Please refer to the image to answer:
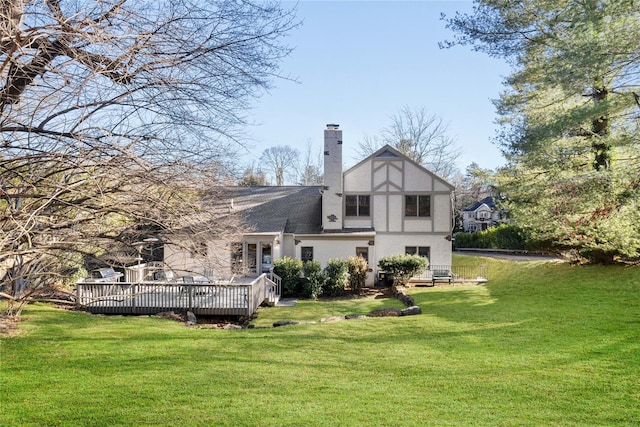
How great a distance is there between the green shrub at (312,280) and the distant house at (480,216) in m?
39.0

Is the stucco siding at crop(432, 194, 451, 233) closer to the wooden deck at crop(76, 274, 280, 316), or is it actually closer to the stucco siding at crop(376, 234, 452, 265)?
the stucco siding at crop(376, 234, 452, 265)

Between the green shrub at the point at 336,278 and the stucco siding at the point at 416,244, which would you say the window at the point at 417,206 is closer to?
the stucco siding at the point at 416,244

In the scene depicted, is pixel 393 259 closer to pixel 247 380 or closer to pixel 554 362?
pixel 554 362

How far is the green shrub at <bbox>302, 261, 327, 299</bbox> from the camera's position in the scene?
17.1 metres

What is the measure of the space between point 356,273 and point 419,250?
15.1 ft

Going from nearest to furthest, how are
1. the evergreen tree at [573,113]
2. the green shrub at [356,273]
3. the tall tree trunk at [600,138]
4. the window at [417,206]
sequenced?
the evergreen tree at [573,113]
the tall tree trunk at [600,138]
the green shrub at [356,273]
the window at [417,206]

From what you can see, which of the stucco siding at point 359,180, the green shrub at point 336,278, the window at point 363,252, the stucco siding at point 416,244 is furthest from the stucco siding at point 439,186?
the green shrub at point 336,278

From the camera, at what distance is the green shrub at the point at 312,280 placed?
17125 millimetres

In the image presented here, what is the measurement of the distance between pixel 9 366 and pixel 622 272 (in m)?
19.0

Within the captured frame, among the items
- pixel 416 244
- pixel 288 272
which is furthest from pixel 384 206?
pixel 288 272

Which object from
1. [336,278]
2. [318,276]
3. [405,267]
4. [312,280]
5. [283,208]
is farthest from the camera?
[283,208]

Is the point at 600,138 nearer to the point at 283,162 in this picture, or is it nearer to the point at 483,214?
the point at 283,162

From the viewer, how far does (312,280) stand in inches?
678

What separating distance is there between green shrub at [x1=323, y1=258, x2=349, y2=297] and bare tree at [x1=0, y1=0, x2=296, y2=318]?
12693 mm
